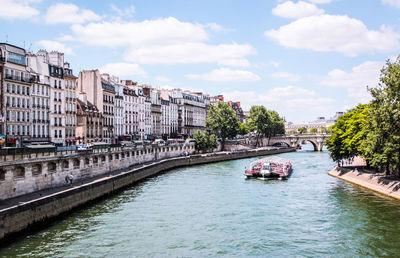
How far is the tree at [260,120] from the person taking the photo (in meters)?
145

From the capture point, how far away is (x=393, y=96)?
4241cm

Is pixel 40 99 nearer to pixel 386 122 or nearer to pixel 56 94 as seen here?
pixel 56 94

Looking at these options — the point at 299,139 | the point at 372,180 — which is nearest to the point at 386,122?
the point at 372,180

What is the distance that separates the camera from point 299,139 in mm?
154625

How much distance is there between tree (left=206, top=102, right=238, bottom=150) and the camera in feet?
398

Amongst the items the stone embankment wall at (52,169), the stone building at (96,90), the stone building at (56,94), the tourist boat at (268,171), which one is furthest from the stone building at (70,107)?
the tourist boat at (268,171)

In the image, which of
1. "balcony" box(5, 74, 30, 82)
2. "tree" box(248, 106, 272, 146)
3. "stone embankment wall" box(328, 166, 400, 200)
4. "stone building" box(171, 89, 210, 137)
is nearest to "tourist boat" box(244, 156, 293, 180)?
"stone embankment wall" box(328, 166, 400, 200)

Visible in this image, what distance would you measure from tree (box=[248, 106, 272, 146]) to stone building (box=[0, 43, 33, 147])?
310 ft

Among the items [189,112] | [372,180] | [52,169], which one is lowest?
[372,180]

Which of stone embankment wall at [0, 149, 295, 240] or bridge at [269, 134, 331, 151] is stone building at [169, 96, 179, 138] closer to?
bridge at [269, 134, 331, 151]

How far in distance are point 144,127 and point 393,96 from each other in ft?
234

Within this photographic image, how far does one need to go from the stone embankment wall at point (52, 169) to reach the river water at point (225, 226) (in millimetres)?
4529

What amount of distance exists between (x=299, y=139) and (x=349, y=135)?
98396 mm

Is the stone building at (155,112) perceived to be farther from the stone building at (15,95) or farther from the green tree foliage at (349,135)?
the green tree foliage at (349,135)
